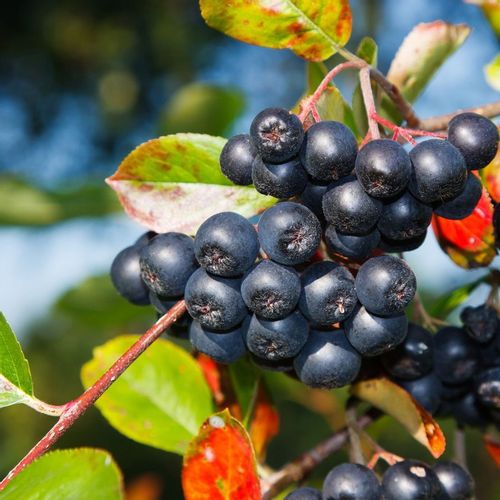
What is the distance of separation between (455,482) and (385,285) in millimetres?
398

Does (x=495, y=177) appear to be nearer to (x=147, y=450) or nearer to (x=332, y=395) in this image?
(x=332, y=395)

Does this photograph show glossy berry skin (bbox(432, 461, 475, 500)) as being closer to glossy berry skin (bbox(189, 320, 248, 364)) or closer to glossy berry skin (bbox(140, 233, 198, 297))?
glossy berry skin (bbox(189, 320, 248, 364))

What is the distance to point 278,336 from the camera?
87 cm

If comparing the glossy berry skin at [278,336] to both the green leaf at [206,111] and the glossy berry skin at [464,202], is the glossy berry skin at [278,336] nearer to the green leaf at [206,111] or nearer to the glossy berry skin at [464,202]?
the glossy berry skin at [464,202]

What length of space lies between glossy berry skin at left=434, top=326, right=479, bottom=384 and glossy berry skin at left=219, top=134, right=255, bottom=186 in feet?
1.47

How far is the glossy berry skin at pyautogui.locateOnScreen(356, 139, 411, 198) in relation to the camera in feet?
2.60

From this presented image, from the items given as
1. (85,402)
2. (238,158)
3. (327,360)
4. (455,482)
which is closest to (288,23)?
(238,158)

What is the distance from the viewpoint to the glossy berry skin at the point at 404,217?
85 cm

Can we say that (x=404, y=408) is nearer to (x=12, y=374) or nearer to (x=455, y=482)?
(x=455, y=482)

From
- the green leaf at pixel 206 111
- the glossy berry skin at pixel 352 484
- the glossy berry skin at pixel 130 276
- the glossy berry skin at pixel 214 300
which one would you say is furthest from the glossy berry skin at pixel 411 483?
the green leaf at pixel 206 111

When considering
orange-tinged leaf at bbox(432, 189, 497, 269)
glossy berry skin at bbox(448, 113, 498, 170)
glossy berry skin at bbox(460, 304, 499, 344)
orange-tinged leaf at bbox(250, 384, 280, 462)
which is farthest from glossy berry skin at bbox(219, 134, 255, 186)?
orange-tinged leaf at bbox(250, 384, 280, 462)

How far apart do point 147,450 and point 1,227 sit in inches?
194

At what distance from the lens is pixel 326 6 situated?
108cm

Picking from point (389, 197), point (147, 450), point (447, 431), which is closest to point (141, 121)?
point (147, 450)
